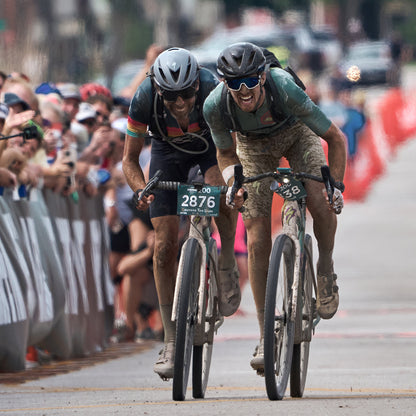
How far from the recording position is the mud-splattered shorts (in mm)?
9531

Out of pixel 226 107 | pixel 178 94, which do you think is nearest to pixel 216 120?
pixel 226 107

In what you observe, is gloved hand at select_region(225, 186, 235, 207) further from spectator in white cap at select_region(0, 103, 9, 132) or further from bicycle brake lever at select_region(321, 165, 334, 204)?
spectator in white cap at select_region(0, 103, 9, 132)

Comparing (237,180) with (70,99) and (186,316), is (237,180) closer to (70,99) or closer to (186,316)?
(186,316)

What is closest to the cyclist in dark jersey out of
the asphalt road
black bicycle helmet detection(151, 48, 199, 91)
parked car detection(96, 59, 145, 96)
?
black bicycle helmet detection(151, 48, 199, 91)

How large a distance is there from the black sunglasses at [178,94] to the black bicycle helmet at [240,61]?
1.45ft

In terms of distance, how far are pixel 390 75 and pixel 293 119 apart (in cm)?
4815

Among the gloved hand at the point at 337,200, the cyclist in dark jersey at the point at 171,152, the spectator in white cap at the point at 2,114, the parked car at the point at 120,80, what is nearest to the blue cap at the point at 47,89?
the spectator in white cap at the point at 2,114

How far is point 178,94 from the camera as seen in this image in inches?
367

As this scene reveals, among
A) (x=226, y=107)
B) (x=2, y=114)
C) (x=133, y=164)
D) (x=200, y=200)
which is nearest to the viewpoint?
(x=226, y=107)

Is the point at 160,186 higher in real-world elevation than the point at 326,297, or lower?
higher

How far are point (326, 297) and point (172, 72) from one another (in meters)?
1.72

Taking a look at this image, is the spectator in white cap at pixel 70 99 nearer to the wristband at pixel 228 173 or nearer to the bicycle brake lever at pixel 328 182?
the wristband at pixel 228 173

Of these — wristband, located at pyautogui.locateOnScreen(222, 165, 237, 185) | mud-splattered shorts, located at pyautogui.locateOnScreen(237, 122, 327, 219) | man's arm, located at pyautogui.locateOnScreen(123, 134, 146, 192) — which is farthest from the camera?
man's arm, located at pyautogui.locateOnScreen(123, 134, 146, 192)

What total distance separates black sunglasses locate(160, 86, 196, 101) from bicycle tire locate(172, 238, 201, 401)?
0.84 meters
